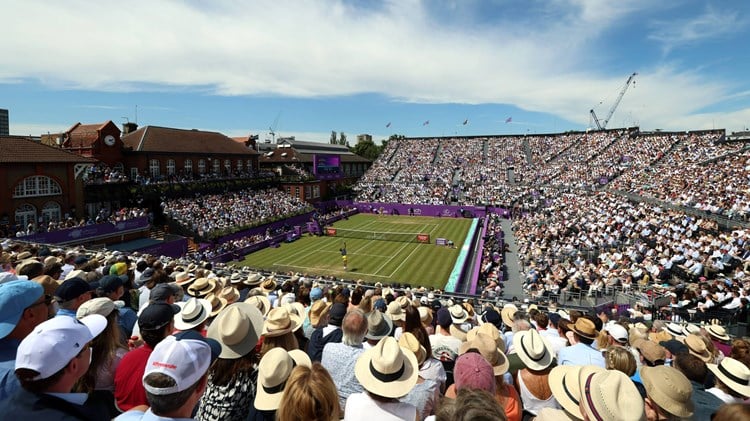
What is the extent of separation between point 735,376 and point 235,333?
Answer: 18.4ft

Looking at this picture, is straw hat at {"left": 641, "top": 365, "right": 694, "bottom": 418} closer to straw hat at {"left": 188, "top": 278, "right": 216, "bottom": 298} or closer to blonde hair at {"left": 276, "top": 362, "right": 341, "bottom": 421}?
blonde hair at {"left": 276, "top": 362, "right": 341, "bottom": 421}

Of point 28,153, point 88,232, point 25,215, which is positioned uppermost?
point 28,153

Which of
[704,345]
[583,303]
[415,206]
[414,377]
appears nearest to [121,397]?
[414,377]

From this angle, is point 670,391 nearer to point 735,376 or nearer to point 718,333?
point 735,376

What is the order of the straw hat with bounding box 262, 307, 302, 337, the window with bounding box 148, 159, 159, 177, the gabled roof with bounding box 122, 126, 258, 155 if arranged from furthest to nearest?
the gabled roof with bounding box 122, 126, 258, 155 < the window with bounding box 148, 159, 159, 177 < the straw hat with bounding box 262, 307, 302, 337

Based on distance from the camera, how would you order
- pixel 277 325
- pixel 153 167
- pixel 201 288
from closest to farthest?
pixel 277 325, pixel 201 288, pixel 153 167

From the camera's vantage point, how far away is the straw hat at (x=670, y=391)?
3232mm

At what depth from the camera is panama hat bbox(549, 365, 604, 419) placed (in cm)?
344

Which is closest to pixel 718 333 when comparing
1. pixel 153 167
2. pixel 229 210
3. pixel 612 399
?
pixel 612 399

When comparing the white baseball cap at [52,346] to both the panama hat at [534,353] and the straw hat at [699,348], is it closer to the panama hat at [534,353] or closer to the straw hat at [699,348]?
the panama hat at [534,353]

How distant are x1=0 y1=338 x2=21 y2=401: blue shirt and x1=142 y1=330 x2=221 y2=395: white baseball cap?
1192 millimetres

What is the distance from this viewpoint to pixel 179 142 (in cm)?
4262

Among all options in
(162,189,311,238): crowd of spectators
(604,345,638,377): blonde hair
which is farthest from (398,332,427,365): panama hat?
(162,189,311,238): crowd of spectators

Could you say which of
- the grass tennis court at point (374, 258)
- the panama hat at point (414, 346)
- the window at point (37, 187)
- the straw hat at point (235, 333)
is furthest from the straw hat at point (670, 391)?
the window at point (37, 187)
